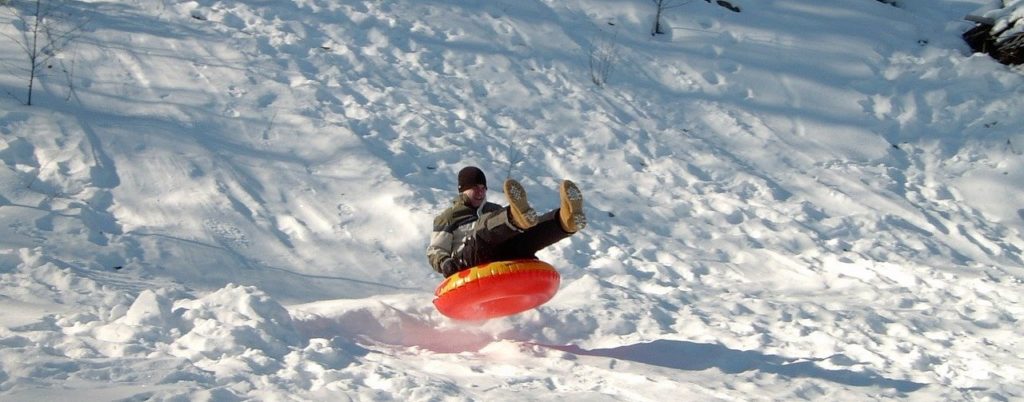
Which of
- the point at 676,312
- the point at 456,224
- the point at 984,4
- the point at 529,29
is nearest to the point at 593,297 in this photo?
the point at 676,312

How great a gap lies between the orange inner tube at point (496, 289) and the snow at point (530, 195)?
0.20m

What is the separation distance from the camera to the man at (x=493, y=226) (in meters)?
4.52

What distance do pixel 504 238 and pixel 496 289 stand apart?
258 millimetres

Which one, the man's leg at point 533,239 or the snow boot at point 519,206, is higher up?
the snow boot at point 519,206

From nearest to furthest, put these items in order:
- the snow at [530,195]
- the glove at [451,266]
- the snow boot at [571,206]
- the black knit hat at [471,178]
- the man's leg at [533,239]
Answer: the snow at [530,195]
the snow boot at [571,206]
the man's leg at [533,239]
the glove at [451,266]
the black knit hat at [471,178]

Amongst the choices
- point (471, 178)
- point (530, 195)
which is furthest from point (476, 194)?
point (530, 195)

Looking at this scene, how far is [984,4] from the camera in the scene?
10.3 metres

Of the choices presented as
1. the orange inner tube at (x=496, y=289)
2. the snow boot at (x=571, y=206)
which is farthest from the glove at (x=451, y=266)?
the snow boot at (x=571, y=206)

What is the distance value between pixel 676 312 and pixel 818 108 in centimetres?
402

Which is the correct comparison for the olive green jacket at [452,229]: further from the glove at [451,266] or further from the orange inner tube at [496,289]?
the orange inner tube at [496,289]

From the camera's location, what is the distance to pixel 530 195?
7.15 meters

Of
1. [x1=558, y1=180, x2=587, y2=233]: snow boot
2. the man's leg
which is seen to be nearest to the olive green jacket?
the man's leg

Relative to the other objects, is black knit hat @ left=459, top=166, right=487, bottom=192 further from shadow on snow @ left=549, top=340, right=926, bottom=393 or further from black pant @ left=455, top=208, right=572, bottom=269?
shadow on snow @ left=549, top=340, right=926, bottom=393

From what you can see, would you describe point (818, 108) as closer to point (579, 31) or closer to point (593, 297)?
point (579, 31)
